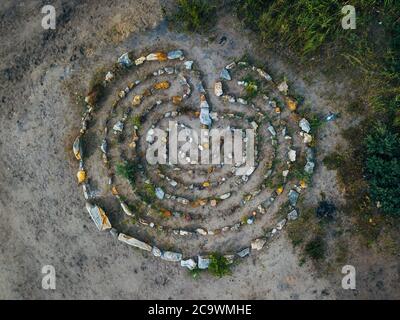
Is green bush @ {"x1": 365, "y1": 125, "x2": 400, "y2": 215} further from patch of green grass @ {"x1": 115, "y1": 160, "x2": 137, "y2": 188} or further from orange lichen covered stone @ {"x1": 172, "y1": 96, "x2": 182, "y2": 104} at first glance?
patch of green grass @ {"x1": 115, "y1": 160, "x2": 137, "y2": 188}

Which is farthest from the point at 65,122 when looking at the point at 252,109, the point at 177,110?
the point at 252,109

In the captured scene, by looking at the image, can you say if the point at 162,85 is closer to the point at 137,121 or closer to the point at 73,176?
the point at 137,121

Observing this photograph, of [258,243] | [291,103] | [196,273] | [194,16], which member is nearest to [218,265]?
[196,273]

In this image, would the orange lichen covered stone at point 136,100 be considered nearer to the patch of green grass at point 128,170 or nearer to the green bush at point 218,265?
the patch of green grass at point 128,170
